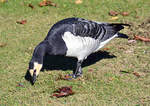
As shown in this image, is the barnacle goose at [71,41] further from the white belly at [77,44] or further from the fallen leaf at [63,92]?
the fallen leaf at [63,92]

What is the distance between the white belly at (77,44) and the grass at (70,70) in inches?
22.0

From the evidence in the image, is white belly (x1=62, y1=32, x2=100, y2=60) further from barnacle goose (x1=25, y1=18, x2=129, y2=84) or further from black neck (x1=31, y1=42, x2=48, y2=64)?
black neck (x1=31, y1=42, x2=48, y2=64)

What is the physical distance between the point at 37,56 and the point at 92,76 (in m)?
1.31

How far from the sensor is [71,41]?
6.14 meters

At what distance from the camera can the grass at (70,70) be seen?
586cm

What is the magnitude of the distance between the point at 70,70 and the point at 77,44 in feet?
3.24

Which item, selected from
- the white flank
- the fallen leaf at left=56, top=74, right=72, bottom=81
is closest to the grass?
the fallen leaf at left=56, top=74, right=72, bottom=81

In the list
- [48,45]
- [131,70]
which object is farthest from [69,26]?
[131,70]

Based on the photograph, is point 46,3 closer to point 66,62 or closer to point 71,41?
point 66,62

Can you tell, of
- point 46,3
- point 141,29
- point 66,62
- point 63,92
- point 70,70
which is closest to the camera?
point 63,92

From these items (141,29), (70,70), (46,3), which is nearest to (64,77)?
(70,70)

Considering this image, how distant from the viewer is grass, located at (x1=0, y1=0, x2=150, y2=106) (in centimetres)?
586

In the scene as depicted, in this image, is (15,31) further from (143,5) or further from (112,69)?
(143,5)

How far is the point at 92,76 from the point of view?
6.65 meters
